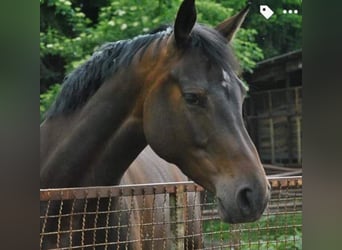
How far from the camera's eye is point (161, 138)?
1.27 meters

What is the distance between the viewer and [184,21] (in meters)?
1.24

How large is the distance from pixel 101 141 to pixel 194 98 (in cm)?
29

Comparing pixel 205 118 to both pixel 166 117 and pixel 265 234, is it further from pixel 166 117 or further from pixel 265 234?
pixel 265 234

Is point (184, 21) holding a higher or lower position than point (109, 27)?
higher

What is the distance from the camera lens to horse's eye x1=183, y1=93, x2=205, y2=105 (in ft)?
3.93

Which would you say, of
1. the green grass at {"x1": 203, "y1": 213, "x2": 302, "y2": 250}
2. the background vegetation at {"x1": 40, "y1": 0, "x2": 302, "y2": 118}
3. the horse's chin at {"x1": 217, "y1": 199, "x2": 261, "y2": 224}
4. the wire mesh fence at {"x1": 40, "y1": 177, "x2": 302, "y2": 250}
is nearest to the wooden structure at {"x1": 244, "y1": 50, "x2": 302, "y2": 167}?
the background vegetation at {"x1": 40, "y1": 0, "x2": 302, "y2": 118}

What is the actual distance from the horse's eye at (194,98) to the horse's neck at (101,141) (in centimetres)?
16

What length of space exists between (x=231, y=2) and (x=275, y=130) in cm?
87

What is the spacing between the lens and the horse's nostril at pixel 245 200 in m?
A: 1.11

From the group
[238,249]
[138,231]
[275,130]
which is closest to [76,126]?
[138,231]

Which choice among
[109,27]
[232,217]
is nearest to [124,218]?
[232,217]
